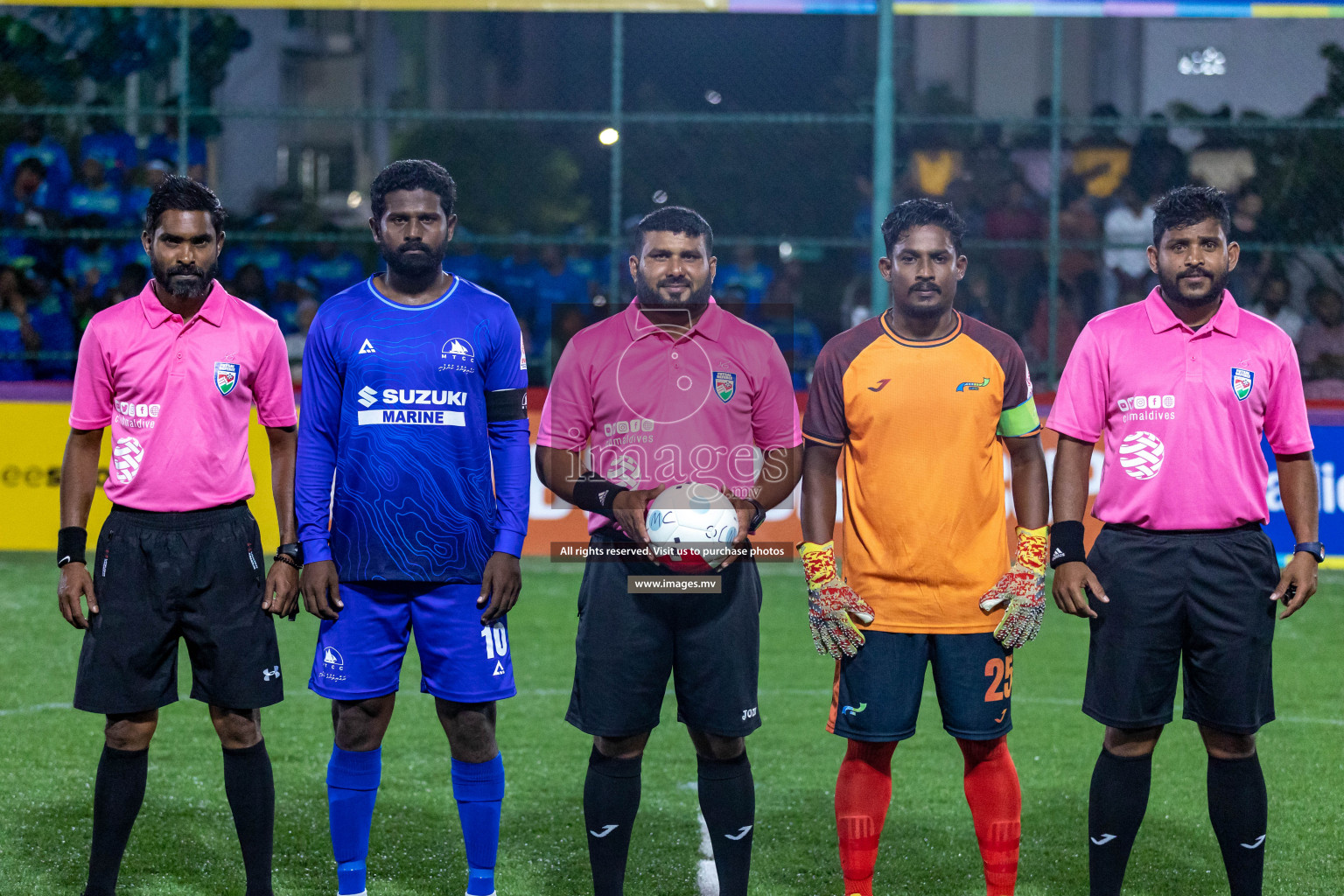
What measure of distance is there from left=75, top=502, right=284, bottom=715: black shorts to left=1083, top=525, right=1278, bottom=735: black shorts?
93.0 inches

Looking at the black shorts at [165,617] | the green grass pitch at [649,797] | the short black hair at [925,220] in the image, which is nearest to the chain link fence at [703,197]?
the green grass pitch at [649,797]

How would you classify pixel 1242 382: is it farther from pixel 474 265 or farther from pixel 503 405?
pixel 474 265

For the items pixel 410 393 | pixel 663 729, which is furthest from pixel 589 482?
pixel 663 729

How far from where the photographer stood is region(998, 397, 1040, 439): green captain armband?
4133 millimetres

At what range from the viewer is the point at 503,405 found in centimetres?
428

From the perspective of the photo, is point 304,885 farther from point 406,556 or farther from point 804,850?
point 804,850

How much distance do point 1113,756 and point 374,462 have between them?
2218 mm

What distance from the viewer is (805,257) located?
554 inches

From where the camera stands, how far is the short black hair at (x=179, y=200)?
166 inches

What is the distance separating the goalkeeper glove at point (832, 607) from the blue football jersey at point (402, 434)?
85 centimetres

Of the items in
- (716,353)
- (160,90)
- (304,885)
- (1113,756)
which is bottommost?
(304,885)

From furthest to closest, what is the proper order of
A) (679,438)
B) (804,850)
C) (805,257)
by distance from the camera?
(805,257)
(804,850)
(679,438)

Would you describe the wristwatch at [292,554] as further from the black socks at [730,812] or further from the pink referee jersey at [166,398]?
the black socks at [730,812]

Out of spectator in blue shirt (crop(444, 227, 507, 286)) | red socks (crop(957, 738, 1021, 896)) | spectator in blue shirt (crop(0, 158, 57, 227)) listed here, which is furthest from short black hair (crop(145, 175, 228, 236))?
spectator in blue shirt (crop(0, 158, 57, 227))
